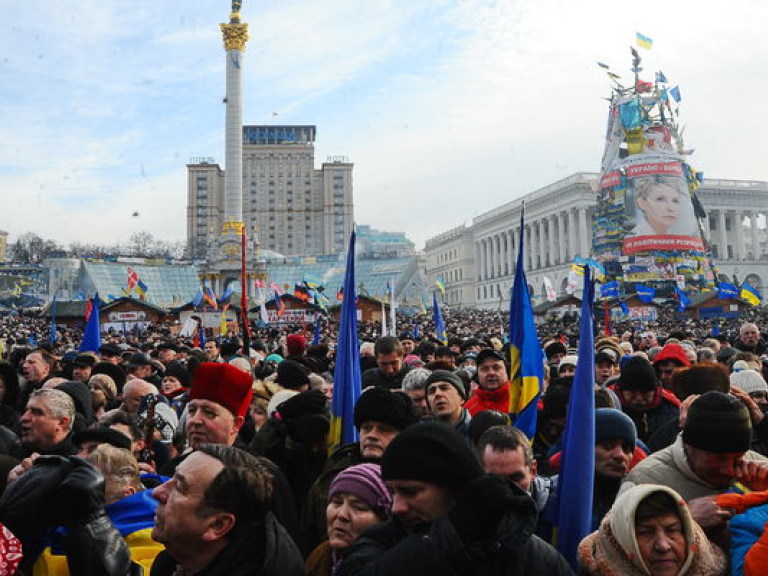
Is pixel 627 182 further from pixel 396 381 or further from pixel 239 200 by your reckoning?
pixel 396 381

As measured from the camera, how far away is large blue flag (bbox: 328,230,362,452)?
4191 millimetres

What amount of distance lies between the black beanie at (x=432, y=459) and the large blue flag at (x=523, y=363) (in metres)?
2.47

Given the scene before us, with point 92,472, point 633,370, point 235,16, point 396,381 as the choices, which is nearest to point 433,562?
point 92,472

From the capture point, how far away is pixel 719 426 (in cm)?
285

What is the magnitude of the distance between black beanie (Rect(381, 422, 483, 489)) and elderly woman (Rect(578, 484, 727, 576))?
0.53m

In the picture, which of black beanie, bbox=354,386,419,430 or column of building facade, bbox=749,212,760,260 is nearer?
black beanie, bbox=354,386,419,430

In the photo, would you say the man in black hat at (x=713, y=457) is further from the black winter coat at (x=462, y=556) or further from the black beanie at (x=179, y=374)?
the black beanie at (x=179, y=374)

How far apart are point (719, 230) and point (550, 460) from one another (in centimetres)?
8292

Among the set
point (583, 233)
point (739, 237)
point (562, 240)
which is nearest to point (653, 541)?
point (583, 233)

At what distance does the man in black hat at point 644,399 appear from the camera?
5.01m

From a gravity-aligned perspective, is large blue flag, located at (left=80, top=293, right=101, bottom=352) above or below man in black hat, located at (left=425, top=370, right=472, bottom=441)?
above

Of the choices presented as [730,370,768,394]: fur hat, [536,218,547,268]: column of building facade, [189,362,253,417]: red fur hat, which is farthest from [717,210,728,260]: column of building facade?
[189,362,253,417]: red fur hat

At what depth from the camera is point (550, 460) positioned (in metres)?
3.94

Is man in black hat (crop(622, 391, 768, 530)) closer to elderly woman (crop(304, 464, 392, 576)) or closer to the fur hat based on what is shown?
elderly woman (crop(304, 464, 392, 576))
